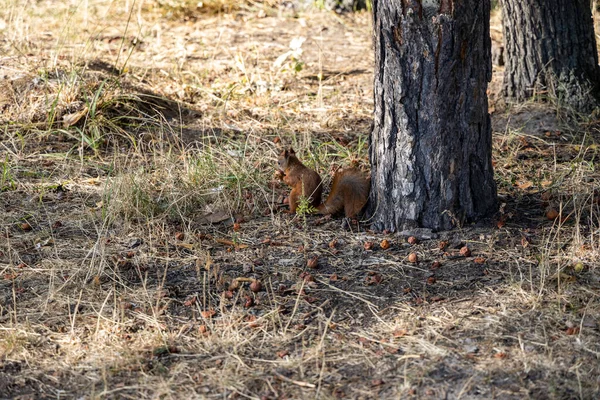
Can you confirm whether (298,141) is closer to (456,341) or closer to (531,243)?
(531,243)

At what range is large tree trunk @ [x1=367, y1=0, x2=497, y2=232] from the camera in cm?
385

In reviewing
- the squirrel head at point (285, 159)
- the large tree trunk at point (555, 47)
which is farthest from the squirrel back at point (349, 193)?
the large tree trunk at point (555, 47)

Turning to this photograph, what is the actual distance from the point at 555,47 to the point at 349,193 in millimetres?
2179

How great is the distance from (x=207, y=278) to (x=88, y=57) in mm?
3073

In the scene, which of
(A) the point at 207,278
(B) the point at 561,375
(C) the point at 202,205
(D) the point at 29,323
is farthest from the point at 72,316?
(B) the point at 561,375

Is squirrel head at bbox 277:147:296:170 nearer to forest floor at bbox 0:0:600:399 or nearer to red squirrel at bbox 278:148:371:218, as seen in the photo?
red squirrel at bbox 278:148:371:218

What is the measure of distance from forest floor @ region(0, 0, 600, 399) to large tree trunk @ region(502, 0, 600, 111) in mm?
157

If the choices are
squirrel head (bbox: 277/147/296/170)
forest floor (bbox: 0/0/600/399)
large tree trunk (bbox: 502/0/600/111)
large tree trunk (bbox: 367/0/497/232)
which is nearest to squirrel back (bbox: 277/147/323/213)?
squirrel head (bbox: 277/147/296/170)

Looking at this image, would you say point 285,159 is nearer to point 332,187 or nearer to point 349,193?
point 332,187

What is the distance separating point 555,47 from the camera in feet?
18.3

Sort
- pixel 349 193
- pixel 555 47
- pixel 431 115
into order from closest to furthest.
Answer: pixel 431 115 < pixel 349 193 < pixel 555 47

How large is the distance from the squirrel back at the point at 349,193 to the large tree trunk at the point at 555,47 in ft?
6.38

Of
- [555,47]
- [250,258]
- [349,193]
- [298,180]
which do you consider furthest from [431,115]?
[555,47]

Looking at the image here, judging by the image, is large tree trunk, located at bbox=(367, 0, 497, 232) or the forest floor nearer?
the forest floor
